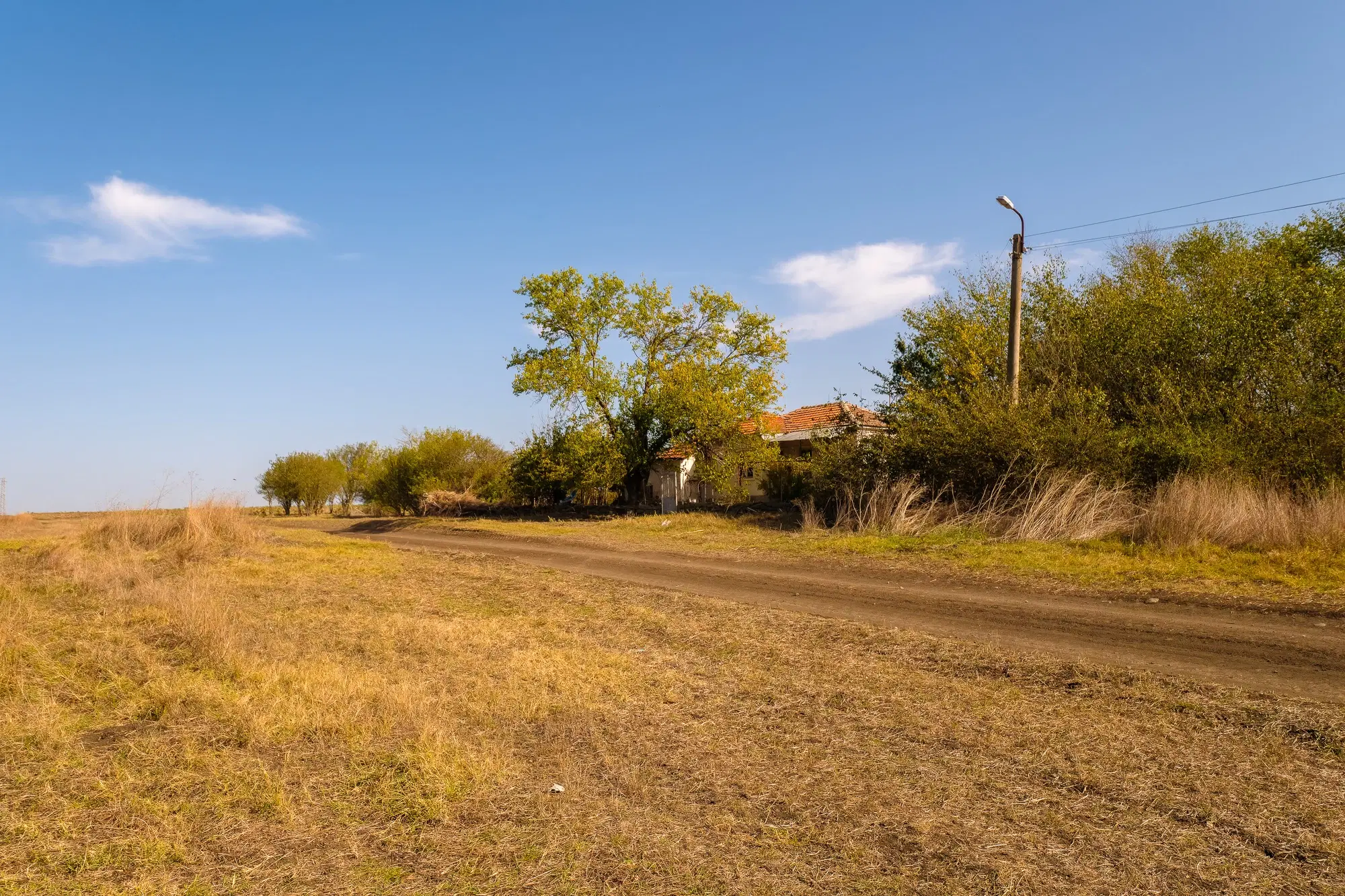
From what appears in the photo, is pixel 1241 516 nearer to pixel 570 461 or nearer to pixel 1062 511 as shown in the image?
pixel 1062 511

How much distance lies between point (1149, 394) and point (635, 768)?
1620 cm

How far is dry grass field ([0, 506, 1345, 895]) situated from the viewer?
346cm

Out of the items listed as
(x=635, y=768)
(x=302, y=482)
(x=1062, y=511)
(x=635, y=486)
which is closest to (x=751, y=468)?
(x=635, y=486)

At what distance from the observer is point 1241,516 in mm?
12133

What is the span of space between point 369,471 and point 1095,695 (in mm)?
42543

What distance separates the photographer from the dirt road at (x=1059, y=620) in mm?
6555

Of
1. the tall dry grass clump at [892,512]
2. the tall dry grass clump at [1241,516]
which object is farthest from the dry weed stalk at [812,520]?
the tall dry grass clump at [1241,516]

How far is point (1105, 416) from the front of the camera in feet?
53.3

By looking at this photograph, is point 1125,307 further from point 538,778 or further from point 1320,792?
point 538,778

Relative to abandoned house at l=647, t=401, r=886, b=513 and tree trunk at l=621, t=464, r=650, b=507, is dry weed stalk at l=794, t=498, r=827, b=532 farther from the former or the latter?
tree trunk at l=621, t=464, r=650, b=507

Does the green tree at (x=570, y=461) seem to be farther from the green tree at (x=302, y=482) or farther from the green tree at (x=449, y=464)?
the green tree at (x=302, y=482)

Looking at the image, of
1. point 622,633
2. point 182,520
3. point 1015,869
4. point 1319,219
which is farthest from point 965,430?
point 1319,219

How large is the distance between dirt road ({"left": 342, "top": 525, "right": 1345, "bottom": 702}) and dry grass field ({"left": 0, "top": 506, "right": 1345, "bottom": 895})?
27.2 inches

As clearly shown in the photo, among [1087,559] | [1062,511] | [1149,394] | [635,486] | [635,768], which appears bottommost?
[635,768]
